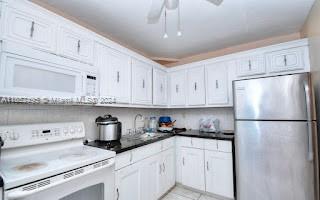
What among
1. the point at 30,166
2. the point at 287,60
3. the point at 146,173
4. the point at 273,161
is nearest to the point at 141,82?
the point at 146,173

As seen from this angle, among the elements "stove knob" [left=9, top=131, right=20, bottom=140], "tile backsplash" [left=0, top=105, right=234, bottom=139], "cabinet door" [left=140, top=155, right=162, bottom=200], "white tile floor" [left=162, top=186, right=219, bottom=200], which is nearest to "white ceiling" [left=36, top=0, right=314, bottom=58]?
"tile backsplash" [left=0, top=105, right=234, bottom=139]

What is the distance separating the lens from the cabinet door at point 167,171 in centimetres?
213

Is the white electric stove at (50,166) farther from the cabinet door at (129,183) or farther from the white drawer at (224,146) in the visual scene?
the white drawer at (224,146)

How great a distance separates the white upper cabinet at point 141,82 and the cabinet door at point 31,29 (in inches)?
41.4

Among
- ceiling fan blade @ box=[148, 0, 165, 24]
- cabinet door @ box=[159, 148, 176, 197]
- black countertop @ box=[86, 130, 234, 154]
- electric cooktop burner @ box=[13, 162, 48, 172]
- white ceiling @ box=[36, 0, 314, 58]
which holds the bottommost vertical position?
cabinet door @ box=[159, 148, 176, 197]

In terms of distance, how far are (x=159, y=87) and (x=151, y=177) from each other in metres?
1.48

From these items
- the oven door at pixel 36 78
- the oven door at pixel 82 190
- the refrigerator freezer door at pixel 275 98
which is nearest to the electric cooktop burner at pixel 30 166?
the oven door at pixel 82 190

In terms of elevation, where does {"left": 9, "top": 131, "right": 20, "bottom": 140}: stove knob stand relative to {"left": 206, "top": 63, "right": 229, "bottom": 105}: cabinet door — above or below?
below

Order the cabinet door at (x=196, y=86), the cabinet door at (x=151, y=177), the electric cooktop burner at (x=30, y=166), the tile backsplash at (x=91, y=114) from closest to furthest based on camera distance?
1. the electric cooktop burner at (x=30, y=166)
2. the tile backsplash at (x=91, y=114)
3. the cabinet door at (x=151, y=177)
4. the cabinet door at (x=196, y=86)

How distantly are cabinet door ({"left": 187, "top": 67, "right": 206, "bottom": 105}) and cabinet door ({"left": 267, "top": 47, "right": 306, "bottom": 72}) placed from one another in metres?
0.96

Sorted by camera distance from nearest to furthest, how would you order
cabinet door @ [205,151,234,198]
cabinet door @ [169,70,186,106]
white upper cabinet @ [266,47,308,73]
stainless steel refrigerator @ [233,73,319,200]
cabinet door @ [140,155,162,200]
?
stainless steel refrigerator @ [233,73,319,200] → cabinet door @ [140,155,162,200] → white upper cabinet @ [266,47,308,73] → cabinet door @ [205,151,234,198] → cabinet door @ [169,70,186,106]

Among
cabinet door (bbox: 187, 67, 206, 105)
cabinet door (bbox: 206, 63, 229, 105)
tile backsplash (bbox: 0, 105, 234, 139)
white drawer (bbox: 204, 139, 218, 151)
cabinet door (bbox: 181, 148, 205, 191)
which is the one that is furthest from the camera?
cabinet door (bbox: 187, 67, 206, 105)

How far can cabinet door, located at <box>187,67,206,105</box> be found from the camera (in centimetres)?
260

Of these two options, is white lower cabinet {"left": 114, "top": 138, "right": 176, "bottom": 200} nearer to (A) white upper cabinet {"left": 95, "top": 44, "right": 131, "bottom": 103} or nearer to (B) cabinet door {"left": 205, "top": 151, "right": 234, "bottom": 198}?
(B) cabinet door {"left": 205, "top": 151, "right": 234, "bottom": 198}
